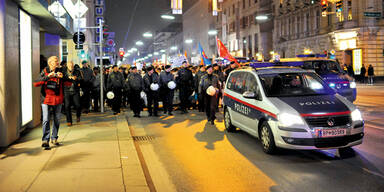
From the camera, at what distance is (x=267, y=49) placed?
61375mm

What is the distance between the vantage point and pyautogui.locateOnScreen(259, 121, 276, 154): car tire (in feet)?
24.3

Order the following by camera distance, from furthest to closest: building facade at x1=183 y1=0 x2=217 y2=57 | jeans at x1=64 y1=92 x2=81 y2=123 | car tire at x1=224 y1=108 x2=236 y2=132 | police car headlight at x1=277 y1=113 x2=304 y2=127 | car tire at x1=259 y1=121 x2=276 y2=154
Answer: building facade at x1=183 y1=0 x2=217 y2=57
jeans at x1=64 y1=92 x2=81 y2=123
car tire at x1=224 y1=108 x2=236 y2=132
car tire at x1=259 y1=121 x2=276 y2=154
police car headlight at x1=277 y1=113 x2=304 y2=127

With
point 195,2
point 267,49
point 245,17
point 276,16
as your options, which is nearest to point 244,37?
point 245,17

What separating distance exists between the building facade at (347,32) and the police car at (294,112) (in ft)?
87.3

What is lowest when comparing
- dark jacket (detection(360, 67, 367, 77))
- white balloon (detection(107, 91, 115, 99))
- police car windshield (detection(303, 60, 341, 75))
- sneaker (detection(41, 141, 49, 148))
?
sneaker (detection(41, 141, 49, 148))

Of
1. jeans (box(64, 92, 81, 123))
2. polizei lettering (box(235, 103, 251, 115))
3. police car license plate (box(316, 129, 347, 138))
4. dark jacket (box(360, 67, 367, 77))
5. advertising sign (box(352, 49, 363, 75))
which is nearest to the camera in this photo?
police car license plate (box(316, 129, 347, 138))

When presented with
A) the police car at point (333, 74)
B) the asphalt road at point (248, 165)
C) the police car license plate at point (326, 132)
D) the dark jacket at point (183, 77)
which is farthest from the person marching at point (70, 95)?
the police car at point (333, 74)

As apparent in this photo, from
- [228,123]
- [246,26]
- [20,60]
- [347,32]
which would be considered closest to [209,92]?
[228,123]

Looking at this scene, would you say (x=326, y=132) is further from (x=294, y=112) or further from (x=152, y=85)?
(x=152, y=85)

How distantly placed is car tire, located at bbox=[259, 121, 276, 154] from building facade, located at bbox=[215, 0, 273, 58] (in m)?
44.8

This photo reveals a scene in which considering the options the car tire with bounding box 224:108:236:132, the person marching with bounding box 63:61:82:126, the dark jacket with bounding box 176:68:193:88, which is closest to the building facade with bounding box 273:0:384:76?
the dark jacket with bounding box 176:68:193:88

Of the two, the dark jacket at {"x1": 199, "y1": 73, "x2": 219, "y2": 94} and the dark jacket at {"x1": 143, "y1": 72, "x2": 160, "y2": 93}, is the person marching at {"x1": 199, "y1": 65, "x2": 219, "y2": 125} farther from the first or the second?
the dark jacket at {"x1": 143, "y1": 72, "x2": 160, "y2": 93}

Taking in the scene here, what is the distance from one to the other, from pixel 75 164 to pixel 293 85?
14.9 feet

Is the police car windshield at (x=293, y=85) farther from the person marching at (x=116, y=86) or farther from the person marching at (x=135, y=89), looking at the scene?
the person marching at (x=116, y=86)
